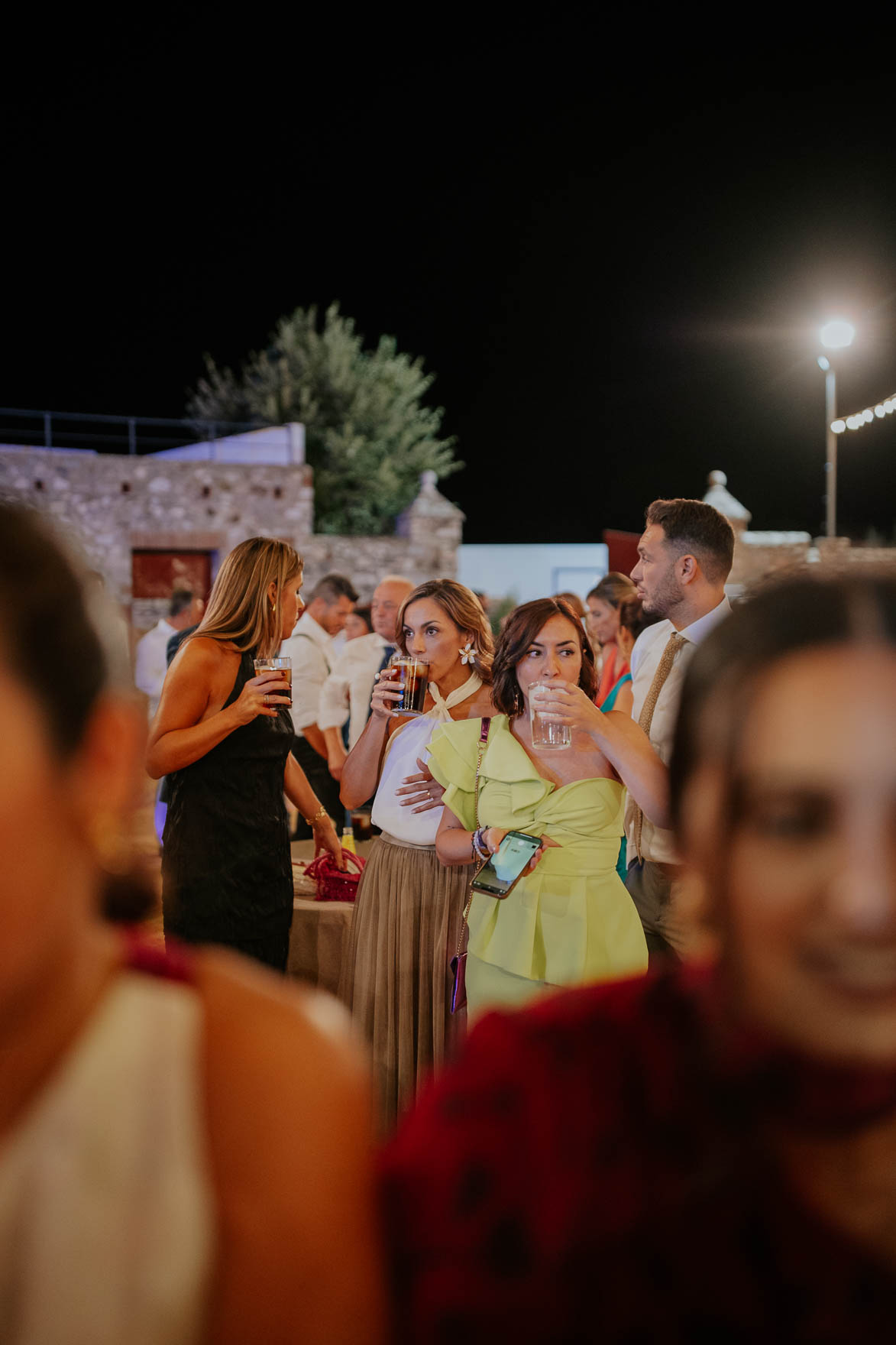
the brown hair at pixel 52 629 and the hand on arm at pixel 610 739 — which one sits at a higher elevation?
the brown hair at pixel 52 629

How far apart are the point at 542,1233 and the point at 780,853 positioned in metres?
0.32

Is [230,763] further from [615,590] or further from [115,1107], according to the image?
[615,590]

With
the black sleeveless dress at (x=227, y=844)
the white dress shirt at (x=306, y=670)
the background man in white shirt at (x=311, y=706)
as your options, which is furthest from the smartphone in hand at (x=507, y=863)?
the white dress shirt at (x=306, y=670)

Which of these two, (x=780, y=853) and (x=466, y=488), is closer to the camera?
(x=780, y=853)

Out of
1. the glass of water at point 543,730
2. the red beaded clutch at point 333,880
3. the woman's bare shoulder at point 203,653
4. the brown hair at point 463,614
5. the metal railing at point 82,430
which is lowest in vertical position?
the red beaded clutch at point 333,880

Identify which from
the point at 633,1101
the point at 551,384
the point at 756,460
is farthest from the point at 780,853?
the point at 551,384

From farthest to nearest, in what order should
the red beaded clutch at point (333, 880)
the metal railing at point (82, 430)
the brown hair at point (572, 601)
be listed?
1. the metal railing at point (82, 430)
2. the brown hair at point (572, 601)
3. the red beaded clutch at point (333, 880)

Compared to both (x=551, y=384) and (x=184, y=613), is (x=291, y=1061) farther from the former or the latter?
(x=551, y=384)

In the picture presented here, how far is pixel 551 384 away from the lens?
3850 cm

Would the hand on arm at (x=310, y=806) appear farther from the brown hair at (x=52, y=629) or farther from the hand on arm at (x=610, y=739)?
the brown hair at (x=52, y=629)

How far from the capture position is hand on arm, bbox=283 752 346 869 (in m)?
3.34

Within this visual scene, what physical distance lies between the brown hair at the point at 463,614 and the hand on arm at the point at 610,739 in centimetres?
87

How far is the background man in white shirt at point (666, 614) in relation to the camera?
2.97 meters

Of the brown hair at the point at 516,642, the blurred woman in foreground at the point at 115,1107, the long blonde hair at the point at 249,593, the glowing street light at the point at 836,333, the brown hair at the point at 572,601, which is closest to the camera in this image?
the blurred woman in foreground at the point at 115,1107
